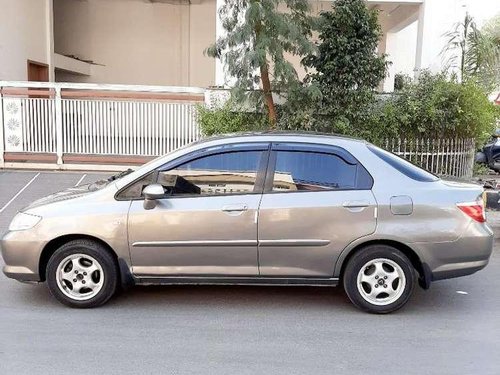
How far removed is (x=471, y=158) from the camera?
38.3 feet

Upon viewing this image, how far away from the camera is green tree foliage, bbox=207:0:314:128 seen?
9000 mm

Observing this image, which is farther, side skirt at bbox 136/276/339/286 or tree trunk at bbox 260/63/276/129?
tree trunk at bbox 260/63/276/129

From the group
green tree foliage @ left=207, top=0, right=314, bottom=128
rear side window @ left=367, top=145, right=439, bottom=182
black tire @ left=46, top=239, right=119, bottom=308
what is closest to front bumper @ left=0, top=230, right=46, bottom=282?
black tire @ left=46, top=239, right=119, bottom=308

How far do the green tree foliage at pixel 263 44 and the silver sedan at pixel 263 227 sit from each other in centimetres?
468

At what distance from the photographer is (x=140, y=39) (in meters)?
20.8

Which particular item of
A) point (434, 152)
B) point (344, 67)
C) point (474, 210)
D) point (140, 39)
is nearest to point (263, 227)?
point (474, 210)

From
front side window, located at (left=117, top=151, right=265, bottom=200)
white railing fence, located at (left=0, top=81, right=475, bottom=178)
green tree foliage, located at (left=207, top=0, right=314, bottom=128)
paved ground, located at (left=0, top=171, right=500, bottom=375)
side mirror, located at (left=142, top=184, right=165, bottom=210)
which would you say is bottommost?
paved ground, located at (left=0, top=171, right=500, bottom=375)

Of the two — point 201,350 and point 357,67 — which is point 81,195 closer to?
point 201,350

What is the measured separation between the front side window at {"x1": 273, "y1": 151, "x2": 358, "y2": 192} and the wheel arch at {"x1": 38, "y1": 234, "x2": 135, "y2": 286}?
1.54m

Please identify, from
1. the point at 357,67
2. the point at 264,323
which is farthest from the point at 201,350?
the point at 357,67

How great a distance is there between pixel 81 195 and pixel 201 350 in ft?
6.11

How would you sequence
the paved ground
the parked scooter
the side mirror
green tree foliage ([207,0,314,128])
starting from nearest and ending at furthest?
1. the paved ground
2. the side mirror
3. green tree foliage ([207,0,314,128])
4. the parked scooter

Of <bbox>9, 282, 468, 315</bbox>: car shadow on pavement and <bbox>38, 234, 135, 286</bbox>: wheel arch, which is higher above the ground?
<bbox>38, 234, 135, 286</bbox>: wheel arch

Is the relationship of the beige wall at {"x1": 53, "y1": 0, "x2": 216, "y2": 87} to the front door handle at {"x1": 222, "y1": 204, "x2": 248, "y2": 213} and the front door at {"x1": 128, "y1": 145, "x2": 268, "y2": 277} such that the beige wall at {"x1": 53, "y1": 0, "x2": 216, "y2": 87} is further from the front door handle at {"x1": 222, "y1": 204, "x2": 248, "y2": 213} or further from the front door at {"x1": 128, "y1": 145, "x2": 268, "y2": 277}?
the front door handle at {"x1": 222, "y1": 204, "x2": 248, "y2": 213}
